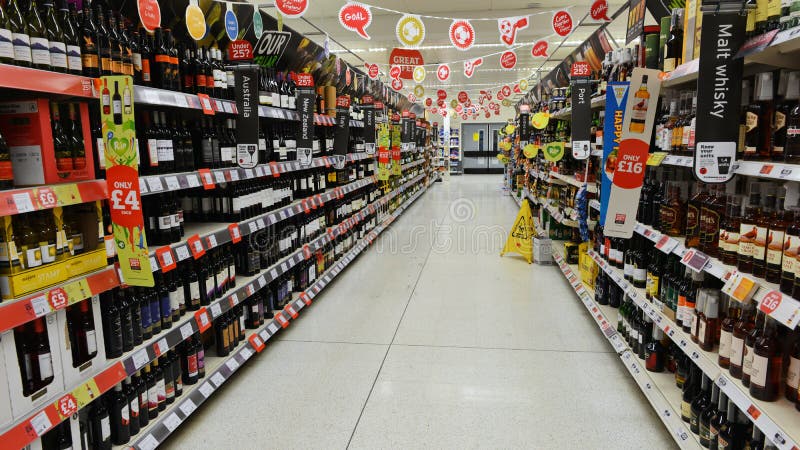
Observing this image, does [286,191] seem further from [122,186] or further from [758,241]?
[758,241]

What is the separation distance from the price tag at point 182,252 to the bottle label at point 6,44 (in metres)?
1.16

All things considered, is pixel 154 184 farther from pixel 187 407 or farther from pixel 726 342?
pixel 726 342

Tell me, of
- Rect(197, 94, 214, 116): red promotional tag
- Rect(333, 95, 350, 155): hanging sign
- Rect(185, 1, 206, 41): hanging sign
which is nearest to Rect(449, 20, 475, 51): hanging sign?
Rect(333, 95, 350, 155): hanging sign

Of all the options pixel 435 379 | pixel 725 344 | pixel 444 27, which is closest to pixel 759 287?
pixel 725 344

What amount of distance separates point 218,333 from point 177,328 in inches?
24.7

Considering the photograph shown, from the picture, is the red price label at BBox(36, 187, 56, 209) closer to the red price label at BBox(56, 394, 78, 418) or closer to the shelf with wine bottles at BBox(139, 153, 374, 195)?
the shelf with wine bottles at BBox(139, 153, 374, 195)

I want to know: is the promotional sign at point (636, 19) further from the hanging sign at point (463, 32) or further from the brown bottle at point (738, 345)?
the hanging sign at point (463, 32)

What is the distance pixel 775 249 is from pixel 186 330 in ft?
9.02

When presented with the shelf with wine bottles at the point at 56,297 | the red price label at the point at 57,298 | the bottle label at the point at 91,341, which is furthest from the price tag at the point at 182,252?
the red price label at the point at 57,298

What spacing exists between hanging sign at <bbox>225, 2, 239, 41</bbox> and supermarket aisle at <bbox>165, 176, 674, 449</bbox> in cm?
236

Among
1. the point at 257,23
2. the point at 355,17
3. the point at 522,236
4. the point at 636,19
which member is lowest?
the point at 522,236

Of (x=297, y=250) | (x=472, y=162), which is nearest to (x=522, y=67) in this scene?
Answer: (x=472, y=162)

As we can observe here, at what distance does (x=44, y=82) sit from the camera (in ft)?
6.01

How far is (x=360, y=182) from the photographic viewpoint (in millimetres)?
6777
